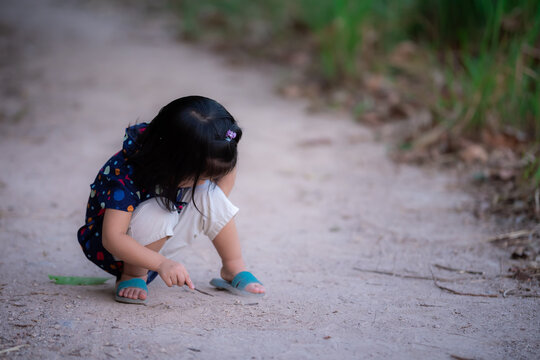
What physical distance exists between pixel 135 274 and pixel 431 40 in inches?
138

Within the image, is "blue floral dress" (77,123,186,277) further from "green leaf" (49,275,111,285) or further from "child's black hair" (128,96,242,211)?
"green leaf" (49,275,111,285)

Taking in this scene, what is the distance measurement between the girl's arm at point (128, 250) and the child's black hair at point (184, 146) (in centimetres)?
12

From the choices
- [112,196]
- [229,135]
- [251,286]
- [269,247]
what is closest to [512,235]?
[269,247]

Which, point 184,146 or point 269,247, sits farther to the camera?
point 269,247

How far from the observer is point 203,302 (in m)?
1.72

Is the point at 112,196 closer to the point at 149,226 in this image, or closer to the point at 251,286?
the point at 149,226

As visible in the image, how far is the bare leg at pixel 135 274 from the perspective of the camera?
65.4 inches

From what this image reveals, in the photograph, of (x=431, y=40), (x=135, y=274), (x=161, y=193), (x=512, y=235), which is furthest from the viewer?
(x=431, y=40)

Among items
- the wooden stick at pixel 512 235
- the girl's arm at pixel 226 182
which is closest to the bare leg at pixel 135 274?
the girl's arm at pixel 226 182

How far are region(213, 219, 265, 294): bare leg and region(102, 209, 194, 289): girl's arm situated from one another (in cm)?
24

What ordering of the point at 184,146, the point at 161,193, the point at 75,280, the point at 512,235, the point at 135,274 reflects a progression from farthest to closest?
the point at 512,235, the point at 75,280, the point at 135,274, the point at 161,193, the point at 184,146

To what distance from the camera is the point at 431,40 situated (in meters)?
4.41

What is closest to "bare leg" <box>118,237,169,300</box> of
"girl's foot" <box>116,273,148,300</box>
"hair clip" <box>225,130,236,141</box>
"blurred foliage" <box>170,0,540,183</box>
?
"girl's foot" <box>116,273,148,300</box>

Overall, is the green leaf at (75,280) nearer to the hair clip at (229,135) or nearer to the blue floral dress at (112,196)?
the blue floral dress at (112,196)
